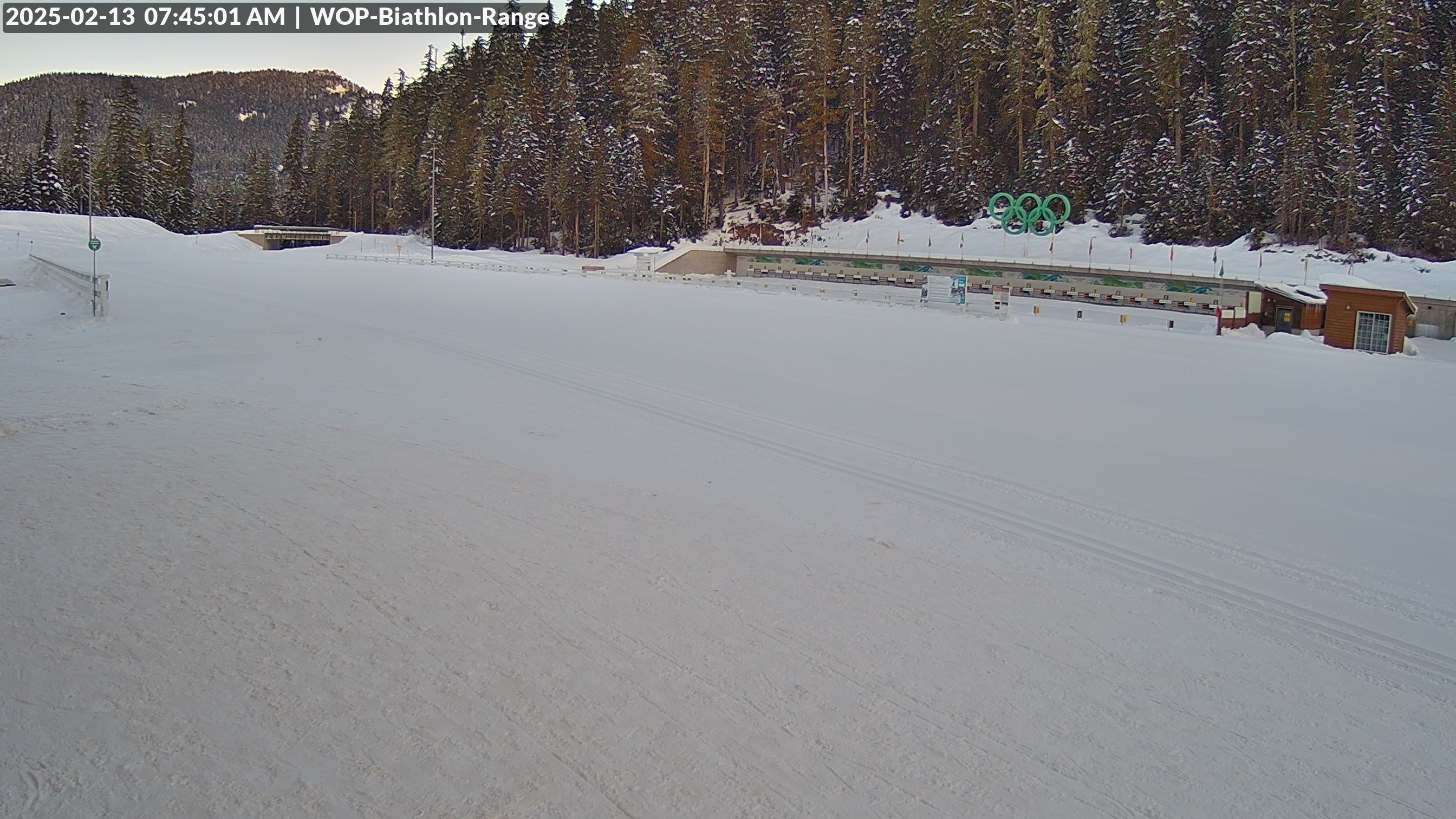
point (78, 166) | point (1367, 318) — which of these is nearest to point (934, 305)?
point (1367, 318)

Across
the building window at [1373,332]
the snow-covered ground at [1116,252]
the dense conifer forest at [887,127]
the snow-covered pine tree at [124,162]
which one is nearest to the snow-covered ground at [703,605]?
the building window at [1373,332]

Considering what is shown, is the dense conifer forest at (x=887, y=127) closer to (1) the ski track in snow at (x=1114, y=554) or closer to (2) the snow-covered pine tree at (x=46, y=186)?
(2) the snow-covered pine tree at (x=46, y=186)

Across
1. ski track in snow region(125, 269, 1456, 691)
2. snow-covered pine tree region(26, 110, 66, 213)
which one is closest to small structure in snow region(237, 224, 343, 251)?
snow-covered pine tree region(26, 110, 66, 213)

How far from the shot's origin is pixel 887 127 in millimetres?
70125

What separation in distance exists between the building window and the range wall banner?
33.2ft

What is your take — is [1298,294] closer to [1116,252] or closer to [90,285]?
[1116,252]

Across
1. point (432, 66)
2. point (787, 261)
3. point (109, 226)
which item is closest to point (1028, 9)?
point (787, 261)

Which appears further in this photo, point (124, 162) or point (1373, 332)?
point (124, 162)

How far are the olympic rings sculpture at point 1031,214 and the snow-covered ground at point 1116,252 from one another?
573 mm

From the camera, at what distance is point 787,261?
49281mm

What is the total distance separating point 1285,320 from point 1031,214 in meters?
27.5

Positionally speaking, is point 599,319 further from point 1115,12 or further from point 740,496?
point 1115,12

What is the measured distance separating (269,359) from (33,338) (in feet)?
17.6

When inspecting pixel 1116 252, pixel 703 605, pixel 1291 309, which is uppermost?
pixel 1116 252
